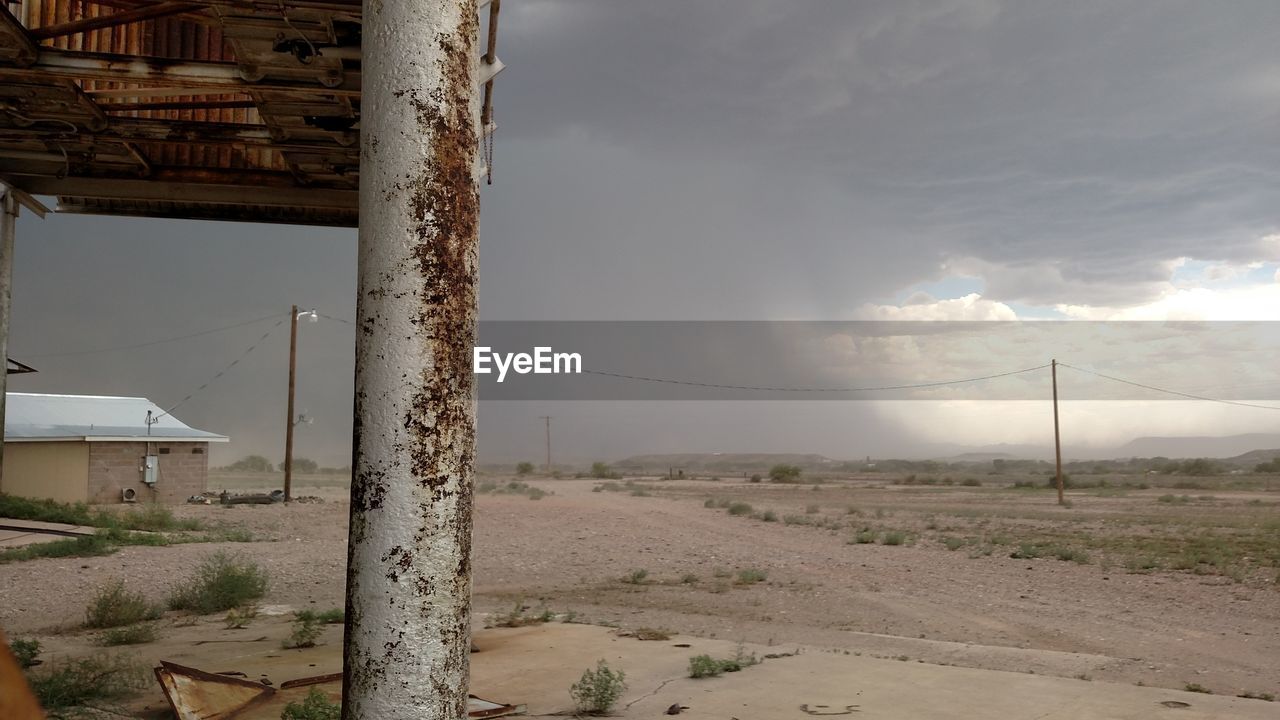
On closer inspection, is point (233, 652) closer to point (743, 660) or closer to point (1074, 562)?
point (743, 660)

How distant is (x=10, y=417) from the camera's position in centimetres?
A: 3731

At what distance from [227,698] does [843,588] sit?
41.0 feet

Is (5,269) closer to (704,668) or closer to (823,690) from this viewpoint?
(704,668)

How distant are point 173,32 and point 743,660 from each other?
9.34 metres

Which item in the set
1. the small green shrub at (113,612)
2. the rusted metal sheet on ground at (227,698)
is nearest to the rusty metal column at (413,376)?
the rusted metal sheet on ground at (227,698)

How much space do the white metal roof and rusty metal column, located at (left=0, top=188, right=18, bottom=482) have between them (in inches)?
895

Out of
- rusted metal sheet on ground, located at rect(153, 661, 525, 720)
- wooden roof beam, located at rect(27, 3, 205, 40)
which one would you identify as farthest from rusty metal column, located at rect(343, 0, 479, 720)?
wooden roof beam, located at rect(27, 3, 205, 40)

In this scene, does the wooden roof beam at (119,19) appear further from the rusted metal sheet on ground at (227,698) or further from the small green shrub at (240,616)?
the small green shrub at (240,616)

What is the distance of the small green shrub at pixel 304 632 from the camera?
9.12m

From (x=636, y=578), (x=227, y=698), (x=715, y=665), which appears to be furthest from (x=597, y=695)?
(x=636, y=578)

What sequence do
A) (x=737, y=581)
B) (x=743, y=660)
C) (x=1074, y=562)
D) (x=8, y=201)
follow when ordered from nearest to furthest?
(x=743, y=660), (x=8, y=201), (x=737, y=581), (x=1074, y=562)

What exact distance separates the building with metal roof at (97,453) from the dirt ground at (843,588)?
7018mm

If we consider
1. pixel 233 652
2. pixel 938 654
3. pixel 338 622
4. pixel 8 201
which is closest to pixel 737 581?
pixel 938 654

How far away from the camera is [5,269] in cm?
1441
